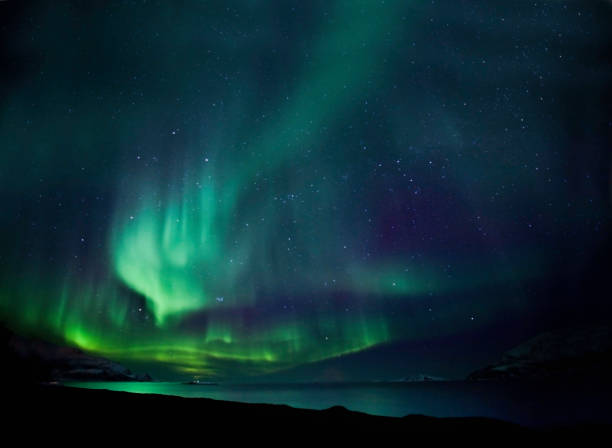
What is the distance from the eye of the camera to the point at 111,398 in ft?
19.8

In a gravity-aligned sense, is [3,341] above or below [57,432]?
above

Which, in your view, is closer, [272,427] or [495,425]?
[272,427]

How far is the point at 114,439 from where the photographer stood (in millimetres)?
4789

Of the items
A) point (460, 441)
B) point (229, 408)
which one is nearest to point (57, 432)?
point (229, 408)

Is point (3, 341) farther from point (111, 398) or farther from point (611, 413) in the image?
point (611, 413)

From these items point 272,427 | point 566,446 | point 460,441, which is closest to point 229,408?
point 272,427

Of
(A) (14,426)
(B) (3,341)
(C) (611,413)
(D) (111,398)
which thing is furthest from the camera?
(C) (611,413)

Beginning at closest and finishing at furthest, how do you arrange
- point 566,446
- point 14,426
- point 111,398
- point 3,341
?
1. point 14,426
2. point 566,446
3. point 111,398
4. point 3,341

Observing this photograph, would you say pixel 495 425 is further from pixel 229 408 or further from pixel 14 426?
pixel 14 426

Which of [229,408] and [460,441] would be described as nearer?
[460,441]

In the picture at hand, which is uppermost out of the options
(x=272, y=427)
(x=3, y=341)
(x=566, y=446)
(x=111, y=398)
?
(x=3, y=341)

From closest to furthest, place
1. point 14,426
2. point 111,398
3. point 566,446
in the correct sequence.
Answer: point 14,426
point 566,446
point 111,398

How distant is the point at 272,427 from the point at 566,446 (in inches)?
170

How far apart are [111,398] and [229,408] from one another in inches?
73.1
